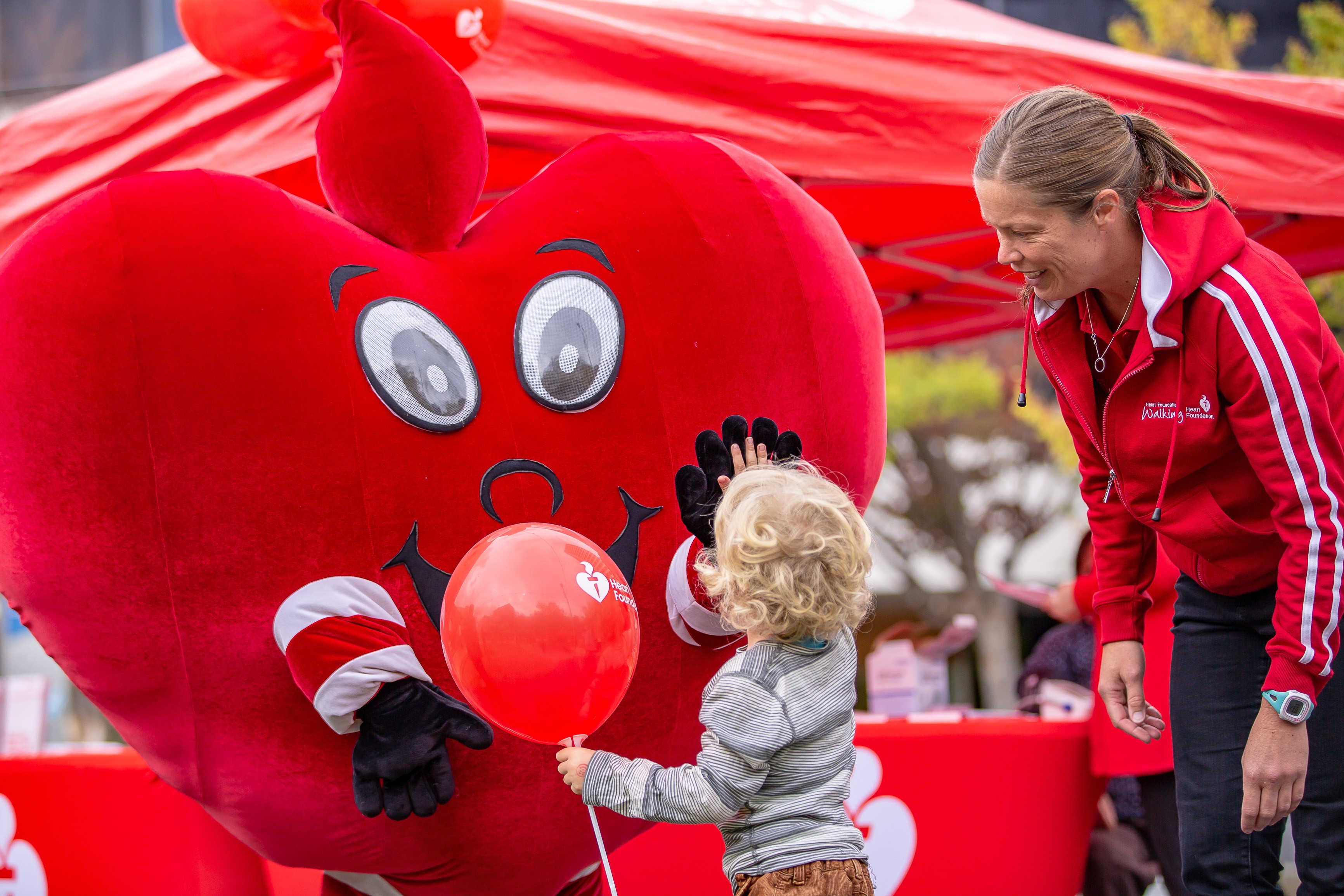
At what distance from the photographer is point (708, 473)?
6.05 feet

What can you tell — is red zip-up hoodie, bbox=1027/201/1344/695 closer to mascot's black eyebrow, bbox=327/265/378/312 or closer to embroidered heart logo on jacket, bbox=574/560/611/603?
embroidered heart logo on jacket, bbox=574/560/611/603

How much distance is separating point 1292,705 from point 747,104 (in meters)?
1.75

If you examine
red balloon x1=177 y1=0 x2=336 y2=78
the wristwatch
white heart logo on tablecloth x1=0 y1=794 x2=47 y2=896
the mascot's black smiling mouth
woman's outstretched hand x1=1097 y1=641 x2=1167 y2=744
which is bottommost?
white heart logo on tablecloth x1=0 y1=794 x2=47 y2=896

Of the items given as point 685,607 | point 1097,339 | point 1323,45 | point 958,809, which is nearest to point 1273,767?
point 1097,339

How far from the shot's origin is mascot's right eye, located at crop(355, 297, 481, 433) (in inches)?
66.5

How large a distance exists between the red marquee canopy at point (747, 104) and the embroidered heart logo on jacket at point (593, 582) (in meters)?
1.33

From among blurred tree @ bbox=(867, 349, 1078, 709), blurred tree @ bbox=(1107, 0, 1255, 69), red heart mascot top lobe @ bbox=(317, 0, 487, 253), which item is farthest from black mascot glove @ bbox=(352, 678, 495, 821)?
blurred tree @ bbox=(1107, 0, 1255, 69)

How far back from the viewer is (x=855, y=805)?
2.71m

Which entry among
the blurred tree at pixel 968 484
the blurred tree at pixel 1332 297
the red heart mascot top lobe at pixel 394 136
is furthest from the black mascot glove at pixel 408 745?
the blurred tree at pixel 968 484

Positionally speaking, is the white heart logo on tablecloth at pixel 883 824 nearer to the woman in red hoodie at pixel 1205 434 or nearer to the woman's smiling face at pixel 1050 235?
the woman in red hoodie at pixel 1205 434

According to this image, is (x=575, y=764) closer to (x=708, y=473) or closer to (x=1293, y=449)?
(x=708, y=473)

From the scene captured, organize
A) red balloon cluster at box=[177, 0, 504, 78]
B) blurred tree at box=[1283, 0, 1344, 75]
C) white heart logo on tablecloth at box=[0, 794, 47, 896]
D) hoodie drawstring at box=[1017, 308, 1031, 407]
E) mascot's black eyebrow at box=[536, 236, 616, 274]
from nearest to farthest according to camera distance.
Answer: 1. hoodie drawstring at box=[1017, 308, 1031, 407]
2. mascot's black eyebrow at box=[536, 236, 616, 274]
3. red balloon cluster at box=[177, 0, 504, 78]
4. white heart logo on tablecloth at box=[0, 794, 47, 896]
5. blurred tree at box=[1283, 0, 1344, 75]

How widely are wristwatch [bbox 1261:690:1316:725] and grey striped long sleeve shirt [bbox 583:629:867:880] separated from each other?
0.51 metres

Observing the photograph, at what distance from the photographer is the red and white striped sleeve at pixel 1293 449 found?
1403 millimetres
